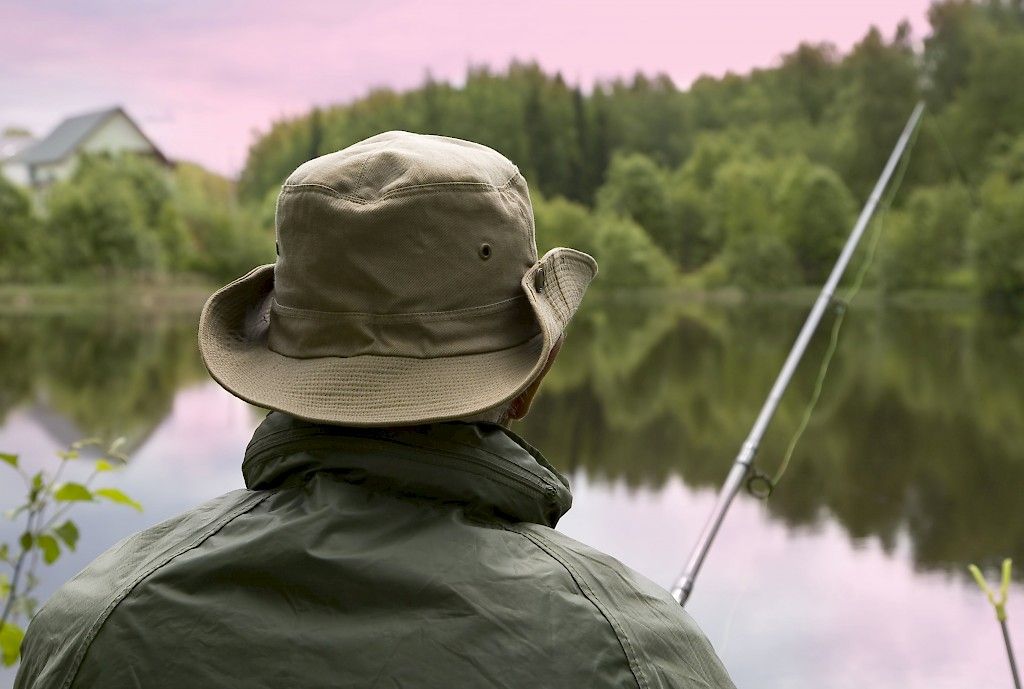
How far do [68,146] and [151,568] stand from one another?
68.5 feet

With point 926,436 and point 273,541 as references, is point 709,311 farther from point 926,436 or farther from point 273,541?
point 273,541

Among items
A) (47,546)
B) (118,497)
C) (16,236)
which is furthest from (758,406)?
(16,236)

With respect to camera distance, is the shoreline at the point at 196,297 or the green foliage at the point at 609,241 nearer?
the shoreline at the point at 196,297

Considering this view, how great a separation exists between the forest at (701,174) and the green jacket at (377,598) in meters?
15.5

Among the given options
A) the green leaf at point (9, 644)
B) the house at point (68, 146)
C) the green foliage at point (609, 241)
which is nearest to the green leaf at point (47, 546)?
the green leaf at point (9, 644)

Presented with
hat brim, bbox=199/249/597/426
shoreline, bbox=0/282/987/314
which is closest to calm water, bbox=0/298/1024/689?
shoreline, bbox=0/282/987/314

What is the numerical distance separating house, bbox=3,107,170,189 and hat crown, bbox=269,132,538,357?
18974 mm

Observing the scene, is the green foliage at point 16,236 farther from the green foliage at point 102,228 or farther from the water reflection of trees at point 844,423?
the water reflection of trees at point 844,423

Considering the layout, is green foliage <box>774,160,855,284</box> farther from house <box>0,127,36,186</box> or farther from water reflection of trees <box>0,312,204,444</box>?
house <box>0,127,36,186</box>

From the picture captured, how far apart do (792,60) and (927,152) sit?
7.69 meters

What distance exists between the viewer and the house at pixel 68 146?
18.7 m

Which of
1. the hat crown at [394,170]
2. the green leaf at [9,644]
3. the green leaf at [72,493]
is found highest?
the hat crown at [394,170]

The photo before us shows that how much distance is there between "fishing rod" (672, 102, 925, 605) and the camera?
1.42 m

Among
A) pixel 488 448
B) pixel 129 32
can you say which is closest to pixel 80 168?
pixel 129 32
